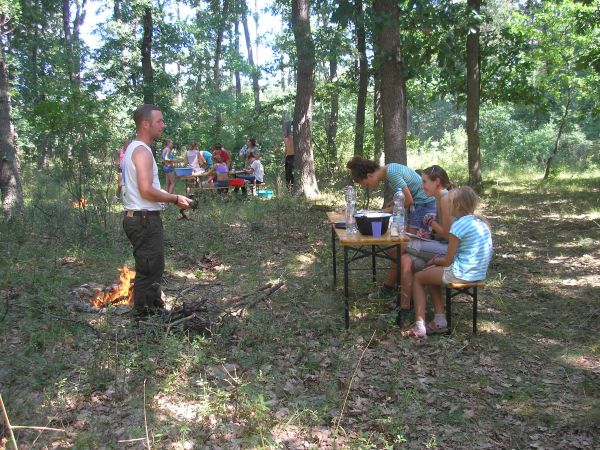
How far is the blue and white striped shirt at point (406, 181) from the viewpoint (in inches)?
204

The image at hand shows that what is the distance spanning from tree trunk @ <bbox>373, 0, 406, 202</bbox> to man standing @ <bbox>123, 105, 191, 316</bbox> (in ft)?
12.6

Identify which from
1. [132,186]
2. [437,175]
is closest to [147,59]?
[132,186]

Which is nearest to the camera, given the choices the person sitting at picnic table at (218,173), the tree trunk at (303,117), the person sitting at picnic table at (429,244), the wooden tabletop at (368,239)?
the wooden tabletop at (368,239)

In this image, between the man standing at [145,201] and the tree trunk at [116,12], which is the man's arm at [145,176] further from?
the tree trunk at [116,12]

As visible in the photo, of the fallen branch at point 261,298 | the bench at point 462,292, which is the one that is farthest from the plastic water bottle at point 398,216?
the fallen branch at point 261,298

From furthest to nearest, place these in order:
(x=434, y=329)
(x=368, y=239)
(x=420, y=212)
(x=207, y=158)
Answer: (x=207, y=158) < (x=420, y=212) < (x=434, y=329) < (x=368, y=239)

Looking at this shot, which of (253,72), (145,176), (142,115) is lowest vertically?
(145,176)

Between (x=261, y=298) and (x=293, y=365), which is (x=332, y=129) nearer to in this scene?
(x=261, y=298)

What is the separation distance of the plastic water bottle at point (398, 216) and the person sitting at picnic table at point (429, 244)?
225mm

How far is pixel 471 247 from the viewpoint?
425cm

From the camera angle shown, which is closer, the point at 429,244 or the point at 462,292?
the point at 462,292

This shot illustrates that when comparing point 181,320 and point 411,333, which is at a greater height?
point 181,320

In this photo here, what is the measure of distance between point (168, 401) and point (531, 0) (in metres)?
15.1

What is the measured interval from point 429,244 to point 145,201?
8.48ft
